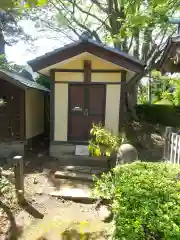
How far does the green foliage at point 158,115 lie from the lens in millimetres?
13773

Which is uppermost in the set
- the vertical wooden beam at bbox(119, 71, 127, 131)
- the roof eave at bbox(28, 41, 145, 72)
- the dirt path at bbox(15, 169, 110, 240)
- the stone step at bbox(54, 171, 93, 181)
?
the roof eave at bbox(28, 41, 145, 72)

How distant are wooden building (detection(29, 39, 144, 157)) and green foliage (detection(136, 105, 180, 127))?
6.55 m

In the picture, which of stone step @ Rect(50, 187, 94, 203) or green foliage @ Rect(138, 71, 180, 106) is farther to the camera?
green foliage @ Rect(138, 71, 180, 106)

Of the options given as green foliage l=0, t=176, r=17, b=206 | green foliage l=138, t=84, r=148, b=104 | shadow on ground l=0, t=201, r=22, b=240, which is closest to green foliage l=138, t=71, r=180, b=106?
green foliage l=138, t=84, r=148, b=104

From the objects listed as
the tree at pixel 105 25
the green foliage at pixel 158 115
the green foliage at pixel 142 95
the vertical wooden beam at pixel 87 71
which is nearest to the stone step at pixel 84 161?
the vertical wooden beam at pixel 87 71

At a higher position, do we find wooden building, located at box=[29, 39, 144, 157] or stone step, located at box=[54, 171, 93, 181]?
wooden building, located at box=[29, 39, 144, 157]

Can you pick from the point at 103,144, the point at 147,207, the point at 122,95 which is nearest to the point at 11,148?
the point at 103,144

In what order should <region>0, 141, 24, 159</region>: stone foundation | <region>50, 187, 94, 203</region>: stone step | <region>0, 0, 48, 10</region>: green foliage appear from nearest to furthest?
Answer: 1. <region>0, 0, 48, 10</region>: green foliage
2. <region>50, 187, 94, 203</region>: stone step
3. <region>0, 141, 24, 159</region>: stone foundation

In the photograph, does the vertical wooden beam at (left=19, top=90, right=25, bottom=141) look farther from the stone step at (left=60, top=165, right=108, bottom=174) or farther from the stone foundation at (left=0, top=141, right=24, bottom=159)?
the stone step at (left=60, top=165, right=108, bottom=174)

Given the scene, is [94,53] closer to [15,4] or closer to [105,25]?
[15,4]

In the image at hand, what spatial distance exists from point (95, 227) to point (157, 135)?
8.17 m

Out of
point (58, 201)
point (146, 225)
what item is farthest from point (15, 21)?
point (146, 225)

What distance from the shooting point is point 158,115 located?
14039 mm

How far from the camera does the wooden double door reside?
7.79m
